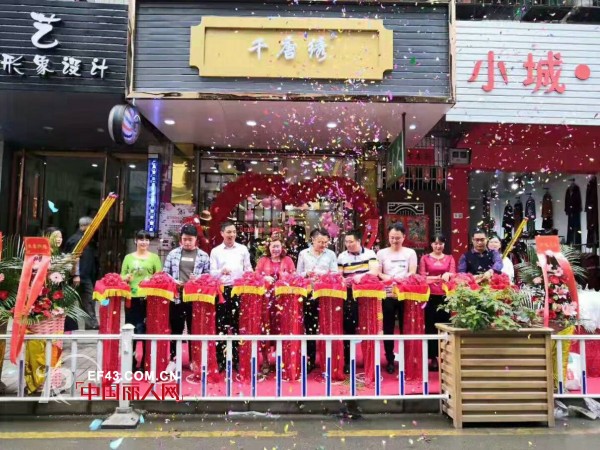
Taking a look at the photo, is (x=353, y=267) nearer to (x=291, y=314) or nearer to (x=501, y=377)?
(x=291, y=314)

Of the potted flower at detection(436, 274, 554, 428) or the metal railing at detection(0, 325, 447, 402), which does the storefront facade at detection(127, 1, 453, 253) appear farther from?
the metal railing at detection(0, 325, 447, 402)

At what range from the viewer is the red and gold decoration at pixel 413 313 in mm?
4977

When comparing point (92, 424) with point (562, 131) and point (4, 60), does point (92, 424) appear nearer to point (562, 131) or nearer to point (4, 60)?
point (4, 60)

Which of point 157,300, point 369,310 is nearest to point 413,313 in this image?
point 369,310

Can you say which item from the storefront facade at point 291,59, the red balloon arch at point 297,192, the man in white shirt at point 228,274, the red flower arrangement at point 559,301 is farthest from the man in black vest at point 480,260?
the red balloon arch at point 297,192

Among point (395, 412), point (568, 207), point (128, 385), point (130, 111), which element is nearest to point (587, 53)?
point (568, 207)

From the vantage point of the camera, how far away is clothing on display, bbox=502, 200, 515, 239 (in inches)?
454

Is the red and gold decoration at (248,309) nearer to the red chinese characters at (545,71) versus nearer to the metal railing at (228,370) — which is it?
the metal railing at (228,370)

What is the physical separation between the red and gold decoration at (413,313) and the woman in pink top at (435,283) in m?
0.31

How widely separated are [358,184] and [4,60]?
20.3 ft

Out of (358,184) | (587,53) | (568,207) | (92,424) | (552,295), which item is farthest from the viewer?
(568,207)

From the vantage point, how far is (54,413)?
4.34 meters

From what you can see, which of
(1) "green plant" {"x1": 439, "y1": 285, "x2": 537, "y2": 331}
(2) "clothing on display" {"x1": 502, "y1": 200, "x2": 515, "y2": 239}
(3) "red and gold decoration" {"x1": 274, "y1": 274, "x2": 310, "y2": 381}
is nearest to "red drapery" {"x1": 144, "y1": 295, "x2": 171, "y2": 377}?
(3) "red and gold decoration" {"x1": 274, "y1": 274, "x2": 310, "y2": 381}

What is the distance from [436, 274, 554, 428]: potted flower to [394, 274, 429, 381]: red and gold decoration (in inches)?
34.2
